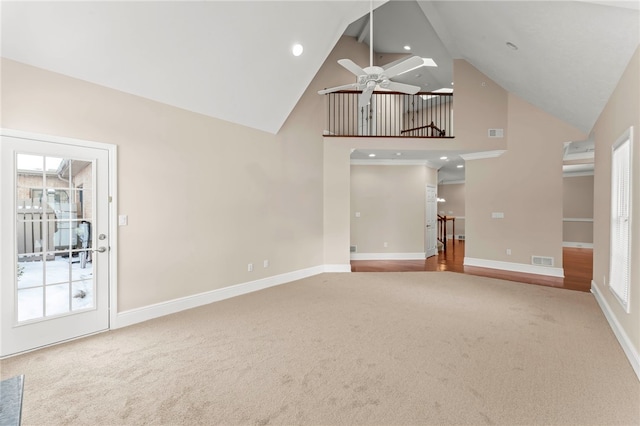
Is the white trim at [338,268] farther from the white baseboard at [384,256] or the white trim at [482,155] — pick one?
the white trim at [482,155]

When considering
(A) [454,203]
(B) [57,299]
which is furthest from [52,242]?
(A) [454,203]

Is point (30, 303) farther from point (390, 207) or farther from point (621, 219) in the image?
point (390, 207)

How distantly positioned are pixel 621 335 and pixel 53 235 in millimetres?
5879

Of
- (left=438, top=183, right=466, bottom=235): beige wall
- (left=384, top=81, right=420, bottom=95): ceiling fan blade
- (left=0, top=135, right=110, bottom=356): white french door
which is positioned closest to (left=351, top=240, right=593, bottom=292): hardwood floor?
(left=384, top=81, right=420, bottom=95): ceiling fan blade

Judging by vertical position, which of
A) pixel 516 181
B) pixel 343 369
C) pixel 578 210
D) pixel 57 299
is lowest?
pixel 343 369

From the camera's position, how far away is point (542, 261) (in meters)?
6.18

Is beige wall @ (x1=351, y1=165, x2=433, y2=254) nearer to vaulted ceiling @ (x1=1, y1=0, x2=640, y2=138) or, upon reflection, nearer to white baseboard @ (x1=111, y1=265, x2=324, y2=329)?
white baseboard @ (x1=111, y1=265, x2=324, y2=329)

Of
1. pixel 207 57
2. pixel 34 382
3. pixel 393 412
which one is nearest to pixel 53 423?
pixel 34 382

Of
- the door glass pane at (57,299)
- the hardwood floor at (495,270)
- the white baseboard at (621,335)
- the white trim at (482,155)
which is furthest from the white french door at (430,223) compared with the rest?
the door glass pane at (57,299)

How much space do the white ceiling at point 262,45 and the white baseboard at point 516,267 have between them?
282 cm

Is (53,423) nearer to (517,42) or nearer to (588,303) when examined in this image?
(588,303)

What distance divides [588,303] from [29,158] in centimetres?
707

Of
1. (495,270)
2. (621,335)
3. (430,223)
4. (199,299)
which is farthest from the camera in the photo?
(430,223)

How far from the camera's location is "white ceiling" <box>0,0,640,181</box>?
2717 millimetres
